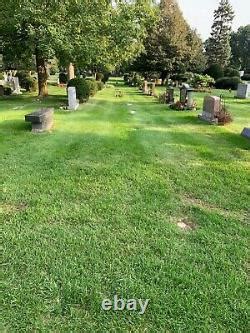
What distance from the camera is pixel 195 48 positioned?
38.5 metres

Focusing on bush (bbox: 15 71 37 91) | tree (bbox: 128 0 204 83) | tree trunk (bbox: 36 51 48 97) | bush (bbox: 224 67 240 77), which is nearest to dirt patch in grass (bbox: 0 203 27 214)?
tree trunk (bbox: 36 51 48 97)

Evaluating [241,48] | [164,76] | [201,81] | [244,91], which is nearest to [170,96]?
[244,91]

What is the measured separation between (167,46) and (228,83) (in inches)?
356

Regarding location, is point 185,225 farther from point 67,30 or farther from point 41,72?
point 41,72

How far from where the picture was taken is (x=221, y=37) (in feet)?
152

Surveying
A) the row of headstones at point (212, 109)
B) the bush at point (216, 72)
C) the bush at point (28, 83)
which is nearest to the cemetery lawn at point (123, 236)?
the row of headstones at point (212, 109)

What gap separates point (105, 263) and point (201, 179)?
112 inches

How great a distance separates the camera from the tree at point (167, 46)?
3455 cm

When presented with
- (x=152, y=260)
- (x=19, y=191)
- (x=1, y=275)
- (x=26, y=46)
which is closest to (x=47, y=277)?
(x=1, y=275)

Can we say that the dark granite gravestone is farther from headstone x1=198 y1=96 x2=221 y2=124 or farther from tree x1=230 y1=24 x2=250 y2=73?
tree x1=230 y1=24 x2=250 y2=73

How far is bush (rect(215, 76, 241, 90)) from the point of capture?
97.0 feet

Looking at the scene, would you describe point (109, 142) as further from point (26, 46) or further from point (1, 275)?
point (26, 46)

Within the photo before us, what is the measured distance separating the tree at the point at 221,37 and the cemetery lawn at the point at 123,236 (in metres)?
42.9

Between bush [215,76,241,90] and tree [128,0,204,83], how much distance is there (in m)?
6.79
